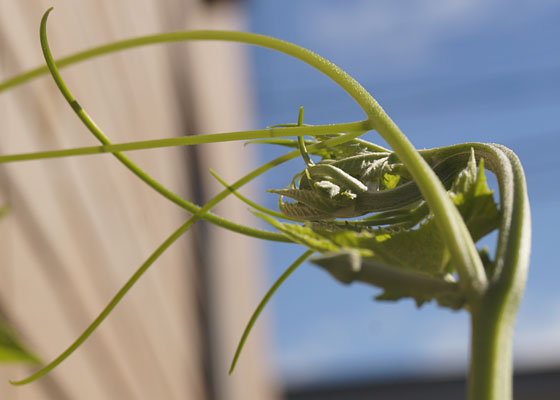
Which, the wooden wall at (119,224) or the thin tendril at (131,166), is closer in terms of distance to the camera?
the thin tendril at (131,166)

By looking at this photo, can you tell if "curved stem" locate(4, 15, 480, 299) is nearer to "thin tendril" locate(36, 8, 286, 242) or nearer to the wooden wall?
"thin tendril" locate(36, 8, 286, 242)

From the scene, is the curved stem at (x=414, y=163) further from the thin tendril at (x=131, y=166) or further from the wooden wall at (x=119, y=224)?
the wooden wall at (x=119, y=224)

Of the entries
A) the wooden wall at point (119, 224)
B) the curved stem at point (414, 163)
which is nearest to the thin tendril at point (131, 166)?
the curved stem at point (414, 163)

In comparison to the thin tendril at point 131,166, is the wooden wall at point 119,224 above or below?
above

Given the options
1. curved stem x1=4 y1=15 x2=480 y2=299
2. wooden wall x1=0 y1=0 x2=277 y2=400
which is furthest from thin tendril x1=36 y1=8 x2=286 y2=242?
wooden wall x1=0 y1=0 x2=277 y2=400

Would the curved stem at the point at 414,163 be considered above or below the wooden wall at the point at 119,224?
below

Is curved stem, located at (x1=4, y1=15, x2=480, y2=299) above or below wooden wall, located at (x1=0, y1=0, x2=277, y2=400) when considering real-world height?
below

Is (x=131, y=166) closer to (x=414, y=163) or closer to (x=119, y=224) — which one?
(x=414, y=163)

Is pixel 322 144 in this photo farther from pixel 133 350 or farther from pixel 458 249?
pixel 133 350

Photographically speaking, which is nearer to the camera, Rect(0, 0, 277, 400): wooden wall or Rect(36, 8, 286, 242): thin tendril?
Rect(36, 8, 286, 242): thin tendril

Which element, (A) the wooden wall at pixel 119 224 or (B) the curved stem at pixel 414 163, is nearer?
(B) the curved stem at pixel 414 163

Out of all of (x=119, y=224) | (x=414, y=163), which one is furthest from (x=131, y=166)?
(x=119, y=224)
